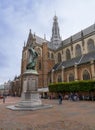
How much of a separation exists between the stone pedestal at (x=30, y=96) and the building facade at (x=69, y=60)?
812 inches

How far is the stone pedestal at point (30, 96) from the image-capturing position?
12.7 metres

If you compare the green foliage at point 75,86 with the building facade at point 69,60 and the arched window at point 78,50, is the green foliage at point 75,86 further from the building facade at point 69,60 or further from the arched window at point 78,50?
the arched window at point 78,50

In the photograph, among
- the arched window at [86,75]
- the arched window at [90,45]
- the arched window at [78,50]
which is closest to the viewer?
the arched window at [86,75]

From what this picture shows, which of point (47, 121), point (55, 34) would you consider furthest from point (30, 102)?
point (55, 34)

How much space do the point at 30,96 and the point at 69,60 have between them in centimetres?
3212

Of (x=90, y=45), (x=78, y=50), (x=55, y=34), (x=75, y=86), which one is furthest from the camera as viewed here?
A: (x=55, y=34)

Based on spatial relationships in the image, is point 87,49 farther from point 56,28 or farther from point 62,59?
point 56,28

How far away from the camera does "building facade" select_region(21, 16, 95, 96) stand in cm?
3417

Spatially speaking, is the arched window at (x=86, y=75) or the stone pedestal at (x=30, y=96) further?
the arched window at (x=86, y=75)

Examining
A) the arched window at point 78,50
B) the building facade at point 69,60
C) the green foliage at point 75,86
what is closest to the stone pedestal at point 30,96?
the green foliage at point 75,86

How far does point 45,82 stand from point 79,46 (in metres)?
16.4

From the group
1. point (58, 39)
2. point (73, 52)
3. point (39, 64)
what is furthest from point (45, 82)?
point (58, 39)

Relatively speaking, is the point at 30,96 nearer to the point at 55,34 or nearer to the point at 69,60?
the point at 69,60

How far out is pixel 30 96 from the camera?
517 inches
